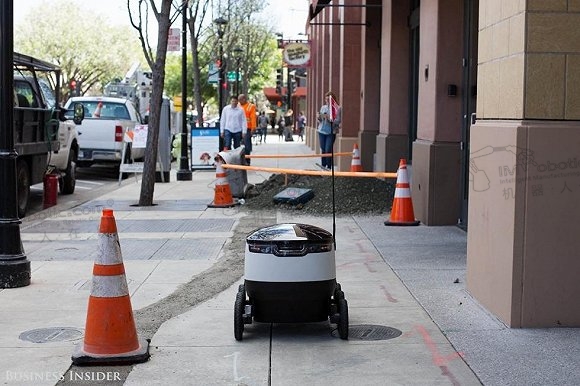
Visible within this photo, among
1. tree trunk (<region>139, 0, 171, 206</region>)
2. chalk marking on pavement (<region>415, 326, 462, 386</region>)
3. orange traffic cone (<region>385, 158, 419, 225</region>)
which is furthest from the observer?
tree trunk (<region>139, 0, 171, 206</region>)

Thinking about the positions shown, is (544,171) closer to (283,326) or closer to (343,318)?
(343,318)

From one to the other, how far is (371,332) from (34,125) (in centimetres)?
1005

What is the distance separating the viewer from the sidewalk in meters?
5.65

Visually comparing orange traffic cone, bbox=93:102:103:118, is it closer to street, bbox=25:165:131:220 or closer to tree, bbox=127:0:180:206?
street, bbox=25:165:131:220

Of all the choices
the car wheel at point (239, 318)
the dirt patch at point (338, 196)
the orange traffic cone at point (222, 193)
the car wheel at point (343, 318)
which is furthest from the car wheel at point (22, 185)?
the car wheel at point (343, 318)

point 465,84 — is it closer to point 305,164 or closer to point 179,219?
point 179,219

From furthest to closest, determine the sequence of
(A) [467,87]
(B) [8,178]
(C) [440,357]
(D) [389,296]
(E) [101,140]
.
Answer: (E) [101,140] → (A) [467,87] → (B) [8,178] → (D) [389,296] → (C) [440,357]

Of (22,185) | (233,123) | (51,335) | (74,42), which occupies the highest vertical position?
(74,42)

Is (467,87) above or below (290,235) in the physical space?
above

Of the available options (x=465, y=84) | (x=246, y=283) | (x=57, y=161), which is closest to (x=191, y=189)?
(x=57, y=161)

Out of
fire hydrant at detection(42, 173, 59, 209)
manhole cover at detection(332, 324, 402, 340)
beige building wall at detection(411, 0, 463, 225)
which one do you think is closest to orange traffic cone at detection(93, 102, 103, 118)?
fire hydrant at detection(42, 173, 59, 209)

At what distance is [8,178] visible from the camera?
8.44 m

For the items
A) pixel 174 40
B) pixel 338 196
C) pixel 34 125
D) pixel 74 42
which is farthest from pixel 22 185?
pixel 74 42

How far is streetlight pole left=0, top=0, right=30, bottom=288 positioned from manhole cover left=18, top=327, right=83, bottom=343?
1720mm
